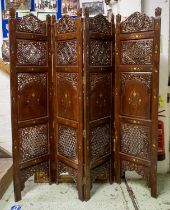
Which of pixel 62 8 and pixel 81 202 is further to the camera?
pixel 62 8

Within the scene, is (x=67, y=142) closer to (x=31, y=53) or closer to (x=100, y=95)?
(x=100, y=95)

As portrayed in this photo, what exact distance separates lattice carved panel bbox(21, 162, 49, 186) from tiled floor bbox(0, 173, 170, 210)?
0.18m

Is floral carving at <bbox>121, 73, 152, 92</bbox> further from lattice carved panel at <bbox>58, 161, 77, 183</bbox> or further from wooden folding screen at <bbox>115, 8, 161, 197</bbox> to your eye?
lattice carved panel at <bbox>58, 161, 77, 183</bbox>

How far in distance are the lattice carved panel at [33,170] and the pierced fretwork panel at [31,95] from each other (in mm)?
518

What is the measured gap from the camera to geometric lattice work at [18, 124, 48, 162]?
252 cm

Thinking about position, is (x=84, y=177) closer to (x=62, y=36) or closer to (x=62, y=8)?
(x=62, y=36)

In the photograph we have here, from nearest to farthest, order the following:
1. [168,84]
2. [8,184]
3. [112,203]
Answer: [112,203] < [8,184] < [168,84]

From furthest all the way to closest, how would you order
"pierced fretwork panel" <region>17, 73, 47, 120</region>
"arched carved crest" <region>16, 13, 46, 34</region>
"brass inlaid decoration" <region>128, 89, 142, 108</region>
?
"brass inlaid decoration" <region>128, 89, 142, 108</region> < "pierced fretwork panel" <region>17, 73, 47, 120</region> < "arched carved crest" <region>16, 13, 46, 34</region>

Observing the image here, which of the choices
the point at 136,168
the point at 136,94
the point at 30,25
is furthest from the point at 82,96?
the point at 136,168

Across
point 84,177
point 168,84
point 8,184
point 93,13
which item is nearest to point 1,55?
point 93,13

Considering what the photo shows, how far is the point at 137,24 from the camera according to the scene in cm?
244

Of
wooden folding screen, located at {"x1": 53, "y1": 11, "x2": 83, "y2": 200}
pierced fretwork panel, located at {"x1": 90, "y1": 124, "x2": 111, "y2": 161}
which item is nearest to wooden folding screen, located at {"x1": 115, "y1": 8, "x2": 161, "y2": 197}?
pierced fretwork panel, located at {"x1": 90, "y1": 124, "x2": 111, "y2": 161}

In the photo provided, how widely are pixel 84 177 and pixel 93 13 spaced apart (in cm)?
182

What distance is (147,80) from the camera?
2.47m
